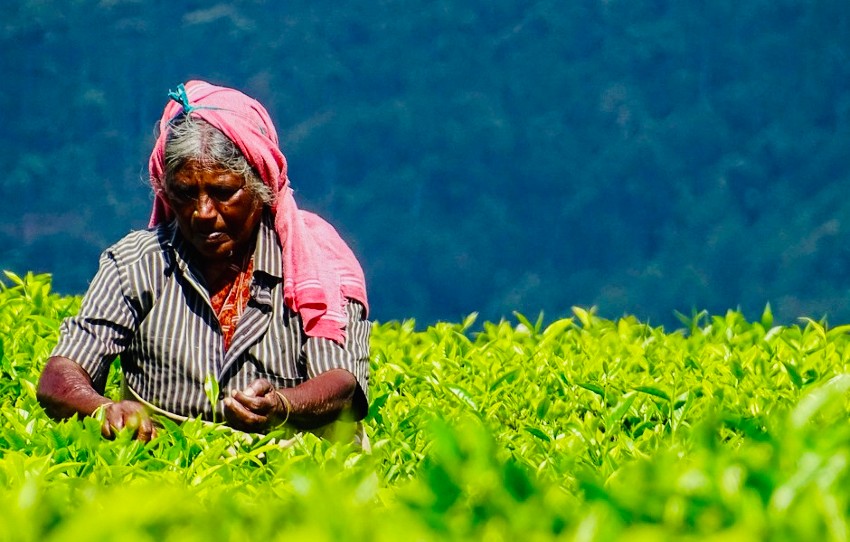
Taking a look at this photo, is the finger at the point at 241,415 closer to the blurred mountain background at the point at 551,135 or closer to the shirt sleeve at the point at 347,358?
the shirt sleeve at the point at 347,358

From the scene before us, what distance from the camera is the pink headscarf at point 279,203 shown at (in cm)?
401

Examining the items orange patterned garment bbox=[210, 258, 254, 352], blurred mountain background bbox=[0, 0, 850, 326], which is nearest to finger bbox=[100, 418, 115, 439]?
orange patterned garment bbox=[210, 258, 254, 352]

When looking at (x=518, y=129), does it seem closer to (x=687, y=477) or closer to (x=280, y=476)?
(x=280, y=476)

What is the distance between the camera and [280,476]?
124 inches

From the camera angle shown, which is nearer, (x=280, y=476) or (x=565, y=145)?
(x=280, y=476)

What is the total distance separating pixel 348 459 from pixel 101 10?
430 centimetres

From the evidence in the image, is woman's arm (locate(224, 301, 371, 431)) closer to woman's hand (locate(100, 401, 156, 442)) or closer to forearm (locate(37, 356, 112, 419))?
woman's hand (locate(100, 401, 156, 442))

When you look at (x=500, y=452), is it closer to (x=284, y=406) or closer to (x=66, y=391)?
(x=284, y=406)

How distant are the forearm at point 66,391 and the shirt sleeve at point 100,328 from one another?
0.04 metres

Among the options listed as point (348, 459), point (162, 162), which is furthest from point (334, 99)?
point (348, 459)

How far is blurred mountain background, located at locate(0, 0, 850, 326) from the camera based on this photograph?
6949 millimetres

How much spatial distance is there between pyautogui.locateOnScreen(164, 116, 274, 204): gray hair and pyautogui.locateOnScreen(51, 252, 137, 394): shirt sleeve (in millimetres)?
369

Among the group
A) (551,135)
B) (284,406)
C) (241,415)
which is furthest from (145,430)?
(551,135)

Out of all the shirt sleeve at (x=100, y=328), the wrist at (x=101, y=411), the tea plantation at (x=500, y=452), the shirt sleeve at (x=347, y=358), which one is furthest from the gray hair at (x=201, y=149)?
the tea plantation at (x=500, y=452)
